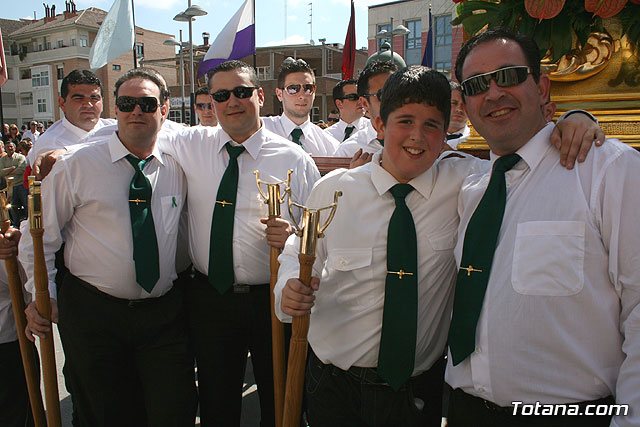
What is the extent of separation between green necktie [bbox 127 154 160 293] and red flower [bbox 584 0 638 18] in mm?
2553

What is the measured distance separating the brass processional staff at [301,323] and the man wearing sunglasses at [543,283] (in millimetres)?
587

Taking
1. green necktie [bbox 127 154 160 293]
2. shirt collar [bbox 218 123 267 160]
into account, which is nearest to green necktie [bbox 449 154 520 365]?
shirt collar [bbox 218 123 267 160]

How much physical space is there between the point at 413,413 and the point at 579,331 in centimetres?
79

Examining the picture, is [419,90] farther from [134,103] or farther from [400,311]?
[134,103]

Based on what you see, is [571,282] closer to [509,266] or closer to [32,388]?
[509,266]

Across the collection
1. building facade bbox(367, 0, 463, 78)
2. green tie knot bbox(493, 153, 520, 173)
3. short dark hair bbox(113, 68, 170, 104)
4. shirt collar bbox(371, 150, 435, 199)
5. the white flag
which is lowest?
shirt collar bbox(371, 150, 435, 199)

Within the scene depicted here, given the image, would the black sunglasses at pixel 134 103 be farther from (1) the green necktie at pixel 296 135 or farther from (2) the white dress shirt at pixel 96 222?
(1) the green necktie at pixel 296 135

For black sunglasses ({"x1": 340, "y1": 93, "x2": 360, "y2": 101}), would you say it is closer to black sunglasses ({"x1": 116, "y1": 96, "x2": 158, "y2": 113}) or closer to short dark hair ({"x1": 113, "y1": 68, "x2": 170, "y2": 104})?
short dark hair ({"x1": 113, "y1": 68, "x2": 170, "y2": 104})

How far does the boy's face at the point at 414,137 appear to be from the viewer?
84.0 inches

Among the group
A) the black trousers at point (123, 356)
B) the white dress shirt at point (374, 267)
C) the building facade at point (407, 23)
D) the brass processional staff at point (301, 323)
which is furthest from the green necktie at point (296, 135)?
the building facade at point (407, 23)

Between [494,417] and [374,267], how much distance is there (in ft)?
2.41

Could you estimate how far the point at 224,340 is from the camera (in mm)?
3141

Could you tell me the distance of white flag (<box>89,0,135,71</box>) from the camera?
19.6ft

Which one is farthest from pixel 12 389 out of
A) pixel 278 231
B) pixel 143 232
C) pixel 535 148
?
pixel 535 148
